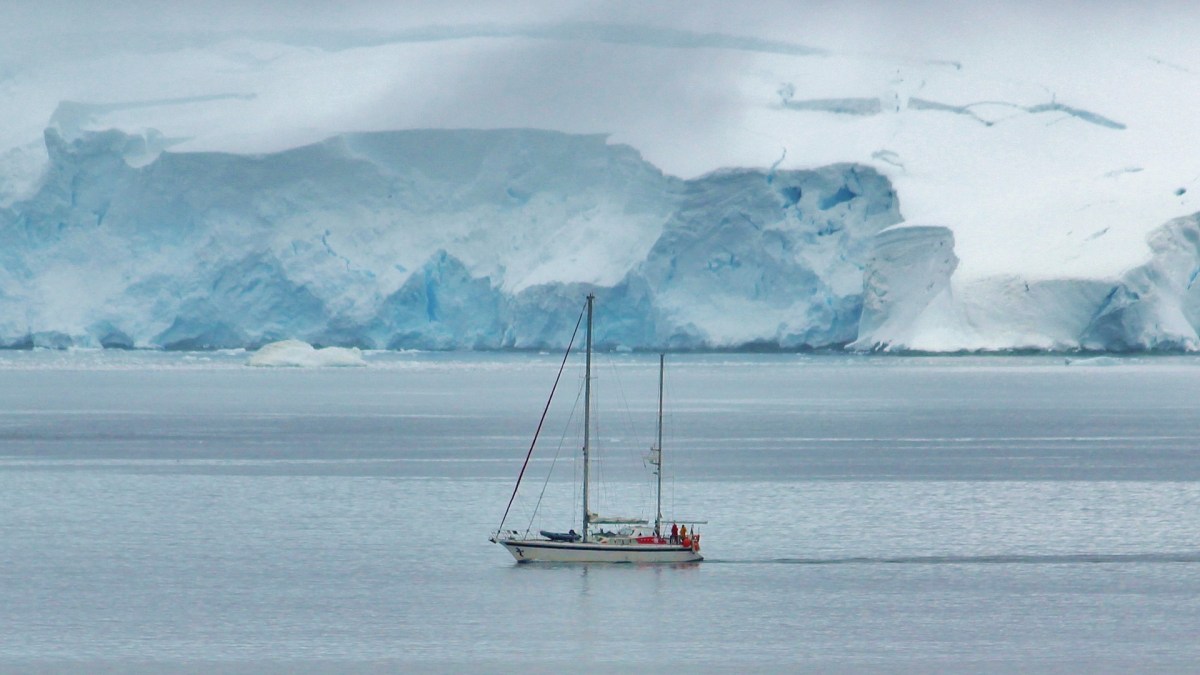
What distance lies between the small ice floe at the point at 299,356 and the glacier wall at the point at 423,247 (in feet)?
5.55

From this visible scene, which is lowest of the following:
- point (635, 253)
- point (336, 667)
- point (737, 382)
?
point (336, 667)

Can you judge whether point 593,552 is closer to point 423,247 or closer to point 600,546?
point 600,546

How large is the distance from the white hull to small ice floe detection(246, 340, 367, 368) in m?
32.3

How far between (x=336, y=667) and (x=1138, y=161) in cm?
4750

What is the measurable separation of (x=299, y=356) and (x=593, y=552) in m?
34.7

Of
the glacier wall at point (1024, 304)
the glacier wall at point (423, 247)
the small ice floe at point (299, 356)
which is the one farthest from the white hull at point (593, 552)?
the glacier wall at point (423, 247)

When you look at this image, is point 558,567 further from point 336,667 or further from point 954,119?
point 954,119

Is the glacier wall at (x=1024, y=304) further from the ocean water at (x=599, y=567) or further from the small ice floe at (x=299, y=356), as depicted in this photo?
the ocean water at (x=599, y=567)

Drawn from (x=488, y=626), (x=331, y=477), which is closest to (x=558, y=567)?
(x=488, y=626)

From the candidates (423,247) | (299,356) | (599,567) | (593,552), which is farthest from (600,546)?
(423,247)

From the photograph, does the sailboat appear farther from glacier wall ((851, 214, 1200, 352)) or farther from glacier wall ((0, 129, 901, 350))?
glacier wall ((0, 129, 901, 350))

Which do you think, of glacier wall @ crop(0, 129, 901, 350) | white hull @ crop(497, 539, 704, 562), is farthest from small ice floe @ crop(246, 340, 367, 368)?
white hull @ crop(497, 539, 704, 562)

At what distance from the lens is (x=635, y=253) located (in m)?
49.5

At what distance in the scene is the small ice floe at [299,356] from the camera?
44188mm
